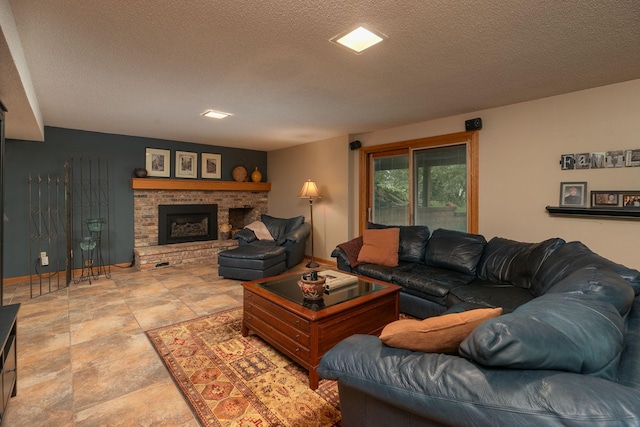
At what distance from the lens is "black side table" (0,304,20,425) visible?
1610mm

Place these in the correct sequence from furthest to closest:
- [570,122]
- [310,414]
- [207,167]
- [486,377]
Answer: [207,167], [570,122], [310,414], [486,377]

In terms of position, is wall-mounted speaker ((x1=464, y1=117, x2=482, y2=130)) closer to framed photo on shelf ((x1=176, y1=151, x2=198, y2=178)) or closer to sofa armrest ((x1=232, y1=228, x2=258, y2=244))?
sofa armrest ((x1=232, y1=228, x2=258, y2=244))

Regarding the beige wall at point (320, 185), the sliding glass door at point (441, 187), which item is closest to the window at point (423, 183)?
the sliding glass door at point (441, 187)

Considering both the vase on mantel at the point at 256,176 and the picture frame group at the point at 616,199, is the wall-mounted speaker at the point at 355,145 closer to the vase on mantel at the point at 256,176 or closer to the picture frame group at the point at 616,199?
the vase on mantel at the point at 256,176

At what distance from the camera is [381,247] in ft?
12.6

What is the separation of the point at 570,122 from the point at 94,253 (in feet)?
22.7

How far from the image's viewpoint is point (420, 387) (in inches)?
37.8

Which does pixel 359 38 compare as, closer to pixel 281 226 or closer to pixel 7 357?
pixel 7 357

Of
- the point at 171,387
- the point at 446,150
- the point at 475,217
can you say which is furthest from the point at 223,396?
the point at 446,150

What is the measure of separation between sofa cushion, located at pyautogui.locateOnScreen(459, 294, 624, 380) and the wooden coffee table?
52.5 inches

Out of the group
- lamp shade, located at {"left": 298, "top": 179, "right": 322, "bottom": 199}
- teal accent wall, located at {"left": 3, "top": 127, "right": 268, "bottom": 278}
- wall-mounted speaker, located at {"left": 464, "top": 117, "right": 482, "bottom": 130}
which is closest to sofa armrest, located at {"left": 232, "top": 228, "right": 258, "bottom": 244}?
lamp shade, located at {"left": 298, "top": 179, "right": 322, "bottom": 199}

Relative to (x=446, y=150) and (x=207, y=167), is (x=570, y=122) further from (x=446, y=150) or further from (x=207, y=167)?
(x=207, y=167)

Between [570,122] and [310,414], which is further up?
[570,122]

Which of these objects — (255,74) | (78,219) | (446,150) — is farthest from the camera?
(78,219)
